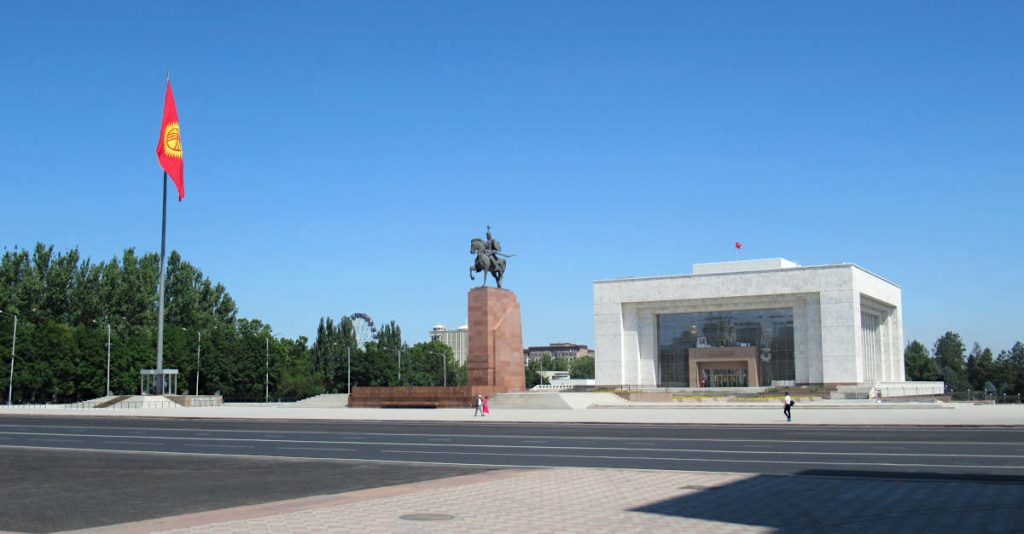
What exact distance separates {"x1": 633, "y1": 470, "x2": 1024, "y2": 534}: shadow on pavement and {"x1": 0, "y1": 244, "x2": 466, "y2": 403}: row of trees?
72751 mm

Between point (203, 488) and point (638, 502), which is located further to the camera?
A: point (203, 488)

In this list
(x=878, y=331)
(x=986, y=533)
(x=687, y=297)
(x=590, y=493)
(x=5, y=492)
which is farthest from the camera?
(x=878, y=331)

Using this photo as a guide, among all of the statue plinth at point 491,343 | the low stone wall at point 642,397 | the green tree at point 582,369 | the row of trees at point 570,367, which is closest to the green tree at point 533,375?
the row of trees at point 570,367

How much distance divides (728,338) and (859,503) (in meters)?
68.3

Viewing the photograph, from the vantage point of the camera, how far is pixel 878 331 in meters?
82.6

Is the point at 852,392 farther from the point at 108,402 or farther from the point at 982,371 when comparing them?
the point at 982,371

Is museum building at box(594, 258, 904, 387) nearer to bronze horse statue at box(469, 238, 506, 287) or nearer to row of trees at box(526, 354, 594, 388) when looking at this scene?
bronze horse statue at box(469, 238, 506, 287)

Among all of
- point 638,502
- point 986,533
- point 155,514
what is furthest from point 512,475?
point 986,533

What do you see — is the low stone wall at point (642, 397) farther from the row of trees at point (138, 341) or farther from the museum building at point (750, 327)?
the row of trees at point (138, 341)

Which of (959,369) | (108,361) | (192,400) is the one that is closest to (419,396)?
(192,400)

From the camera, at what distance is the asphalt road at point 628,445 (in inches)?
640

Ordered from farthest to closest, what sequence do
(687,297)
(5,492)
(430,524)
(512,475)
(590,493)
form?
1. (687,297)
2. (512,475)
3. (5,492)
4. (590,493)
5. (430,524)

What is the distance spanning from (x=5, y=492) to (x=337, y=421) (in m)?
26.6

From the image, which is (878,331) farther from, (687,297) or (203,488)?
(203,488)
